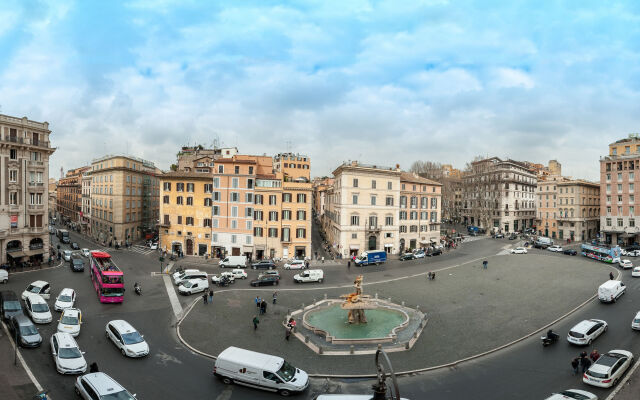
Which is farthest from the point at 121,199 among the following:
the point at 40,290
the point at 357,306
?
the point at 357,306

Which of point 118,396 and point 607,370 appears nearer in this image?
point 118,396

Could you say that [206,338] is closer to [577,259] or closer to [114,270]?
[114,270]

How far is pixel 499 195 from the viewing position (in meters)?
95.9

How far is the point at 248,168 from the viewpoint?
190ft

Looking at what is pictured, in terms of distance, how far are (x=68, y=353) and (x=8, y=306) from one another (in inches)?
492

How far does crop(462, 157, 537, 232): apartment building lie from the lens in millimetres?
95250

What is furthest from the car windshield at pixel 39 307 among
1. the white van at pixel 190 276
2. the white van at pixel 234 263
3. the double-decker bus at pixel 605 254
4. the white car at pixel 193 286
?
the double-decker bus at pixel 605 254

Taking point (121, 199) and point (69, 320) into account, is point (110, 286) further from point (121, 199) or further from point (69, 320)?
point (121, 199)

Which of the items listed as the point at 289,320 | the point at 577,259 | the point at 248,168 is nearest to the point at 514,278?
the point at 577,259

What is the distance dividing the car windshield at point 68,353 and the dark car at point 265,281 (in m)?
21.8

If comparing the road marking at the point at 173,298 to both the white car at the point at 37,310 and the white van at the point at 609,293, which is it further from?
the white van at the point at 609,293

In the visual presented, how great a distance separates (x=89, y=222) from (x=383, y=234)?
69.9 meters

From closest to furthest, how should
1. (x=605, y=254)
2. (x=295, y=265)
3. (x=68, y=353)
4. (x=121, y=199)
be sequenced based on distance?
1. (x=68, y=353)
2. (x=295, y=265)
3. (x=605, y=254)
4. (x=121, y=199)

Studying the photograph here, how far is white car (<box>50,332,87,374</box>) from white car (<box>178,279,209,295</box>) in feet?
51.8
